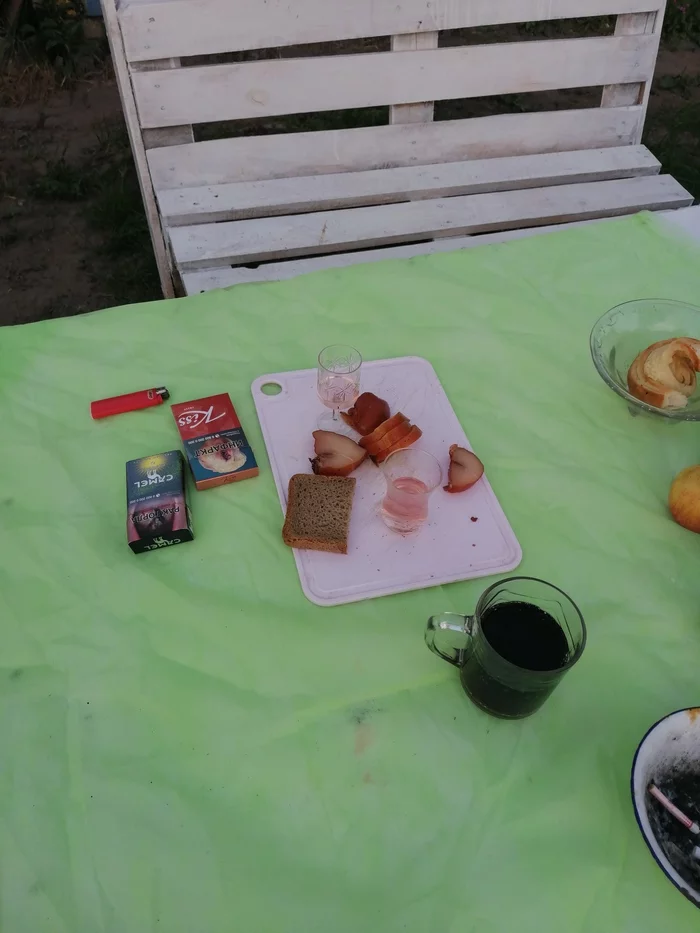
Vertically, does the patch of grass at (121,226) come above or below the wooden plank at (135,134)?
below

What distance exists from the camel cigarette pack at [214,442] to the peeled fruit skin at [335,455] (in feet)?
0.32

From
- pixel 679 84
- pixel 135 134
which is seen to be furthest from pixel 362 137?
pixel 679 84

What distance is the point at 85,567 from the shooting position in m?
0.99

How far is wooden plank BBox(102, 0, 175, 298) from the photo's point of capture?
5.50ft

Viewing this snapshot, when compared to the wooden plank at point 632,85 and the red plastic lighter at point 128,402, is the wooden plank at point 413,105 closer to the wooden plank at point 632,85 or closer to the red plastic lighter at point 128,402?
the wooden plank at point 632,85

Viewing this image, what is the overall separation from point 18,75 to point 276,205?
1.96m

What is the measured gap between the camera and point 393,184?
6.50 ft

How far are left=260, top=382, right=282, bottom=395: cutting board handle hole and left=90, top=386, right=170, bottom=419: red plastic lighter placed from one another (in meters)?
0.16

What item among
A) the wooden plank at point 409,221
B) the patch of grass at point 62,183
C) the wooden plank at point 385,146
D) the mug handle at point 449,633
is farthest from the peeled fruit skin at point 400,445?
the patch of grass at point 62,183

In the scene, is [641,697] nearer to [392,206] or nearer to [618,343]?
[618,343]

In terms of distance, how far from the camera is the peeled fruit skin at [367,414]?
43.4 inches

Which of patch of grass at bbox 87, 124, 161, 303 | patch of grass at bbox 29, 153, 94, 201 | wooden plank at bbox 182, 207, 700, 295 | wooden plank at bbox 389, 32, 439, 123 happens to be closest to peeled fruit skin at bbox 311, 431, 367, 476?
wooden plank at bbox 182, 207, 700, 295

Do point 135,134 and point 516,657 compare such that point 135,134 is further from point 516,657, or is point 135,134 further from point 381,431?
point 516,657

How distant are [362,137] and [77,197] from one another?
124 cm
